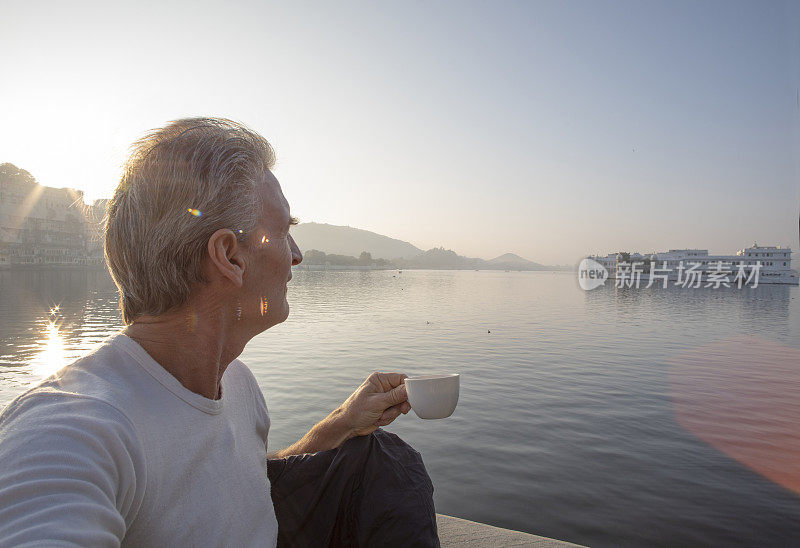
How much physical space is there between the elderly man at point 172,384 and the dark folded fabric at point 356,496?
3cm

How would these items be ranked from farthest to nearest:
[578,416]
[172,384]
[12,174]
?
[12,174]
[578,416]
[172,384]

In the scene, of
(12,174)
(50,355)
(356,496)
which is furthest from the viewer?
(12,174)

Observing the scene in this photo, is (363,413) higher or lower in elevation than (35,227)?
lower

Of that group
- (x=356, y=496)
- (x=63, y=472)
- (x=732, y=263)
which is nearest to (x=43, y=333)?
(x=356, y=496)

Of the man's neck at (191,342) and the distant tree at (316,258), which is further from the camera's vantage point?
the distant tree at (316,258)

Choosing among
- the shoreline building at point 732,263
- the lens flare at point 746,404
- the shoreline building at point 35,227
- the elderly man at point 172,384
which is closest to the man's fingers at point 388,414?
the elderly man at point 172,384

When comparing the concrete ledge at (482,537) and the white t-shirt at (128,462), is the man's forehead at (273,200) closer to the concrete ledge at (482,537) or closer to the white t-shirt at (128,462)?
the white t-shirt at (128,462)

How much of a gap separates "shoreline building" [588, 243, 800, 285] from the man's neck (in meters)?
138

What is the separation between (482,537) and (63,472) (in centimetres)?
280

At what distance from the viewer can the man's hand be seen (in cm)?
184

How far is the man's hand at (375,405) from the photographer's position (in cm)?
184

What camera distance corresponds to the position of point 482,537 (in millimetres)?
3029

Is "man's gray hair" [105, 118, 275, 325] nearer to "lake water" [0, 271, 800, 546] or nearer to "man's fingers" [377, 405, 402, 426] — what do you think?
"man's fingers" [377, 405, 402, 426]

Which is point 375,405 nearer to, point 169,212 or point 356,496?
point 356,496
